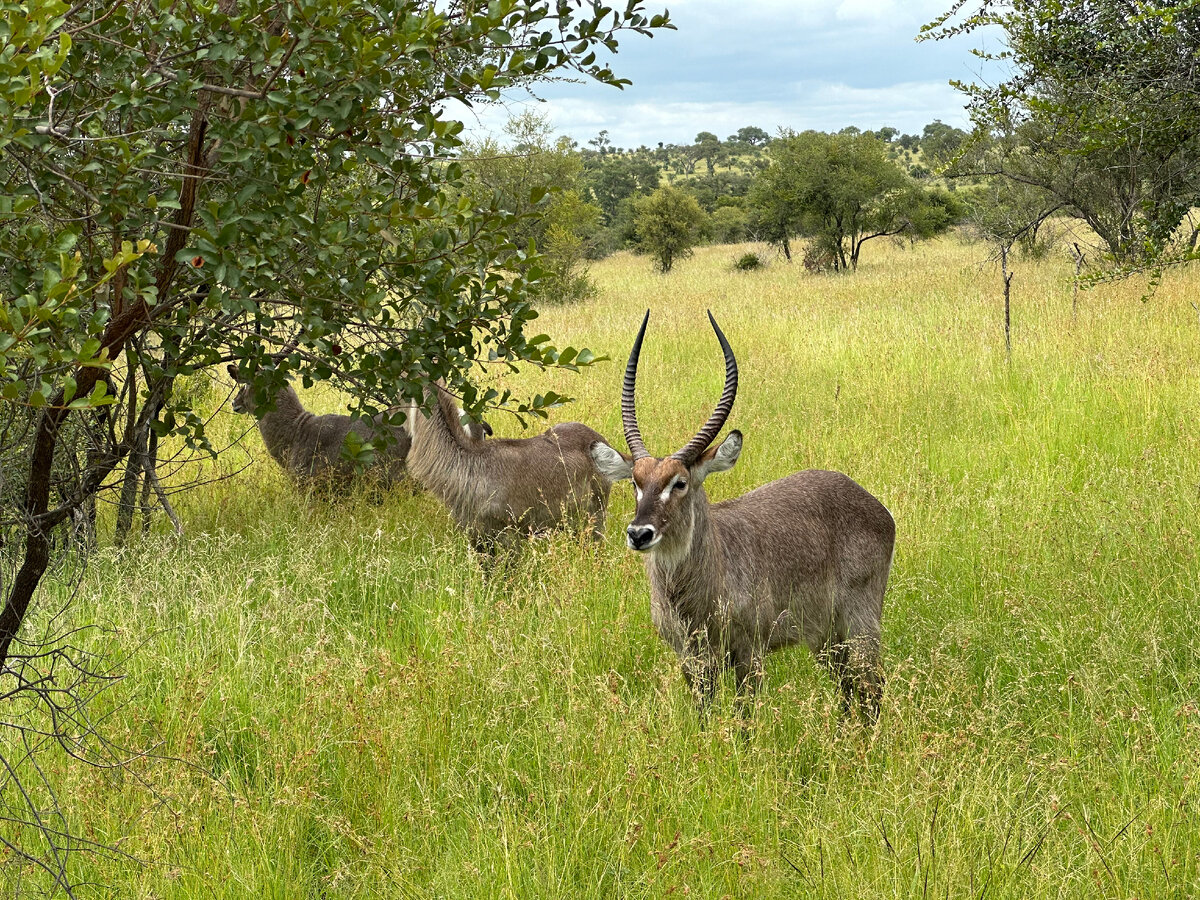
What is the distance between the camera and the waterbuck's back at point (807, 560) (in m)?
4.02

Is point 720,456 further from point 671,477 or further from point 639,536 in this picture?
point 639,536

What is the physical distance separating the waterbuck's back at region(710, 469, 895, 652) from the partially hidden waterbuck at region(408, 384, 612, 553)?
1.61 metres

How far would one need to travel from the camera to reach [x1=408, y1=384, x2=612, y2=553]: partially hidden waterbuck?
5.85m

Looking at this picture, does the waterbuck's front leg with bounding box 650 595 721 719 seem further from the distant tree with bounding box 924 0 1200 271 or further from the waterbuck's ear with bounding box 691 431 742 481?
the distant tree with bounding box 924 0 1200 271

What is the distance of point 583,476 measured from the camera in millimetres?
6250

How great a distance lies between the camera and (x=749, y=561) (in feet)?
13.4

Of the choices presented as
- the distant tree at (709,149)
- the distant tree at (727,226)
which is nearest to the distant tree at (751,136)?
the distant tree at (709,149)

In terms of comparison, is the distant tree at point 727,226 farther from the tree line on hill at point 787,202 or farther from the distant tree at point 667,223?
the distant tree at point 667,223

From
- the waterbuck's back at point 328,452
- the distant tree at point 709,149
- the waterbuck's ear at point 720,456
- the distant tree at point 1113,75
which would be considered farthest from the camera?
the distant tree at point 709,149

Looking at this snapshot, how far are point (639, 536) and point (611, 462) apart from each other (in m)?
0.74

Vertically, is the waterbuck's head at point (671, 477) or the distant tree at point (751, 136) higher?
the distant tree at point (751, 136)

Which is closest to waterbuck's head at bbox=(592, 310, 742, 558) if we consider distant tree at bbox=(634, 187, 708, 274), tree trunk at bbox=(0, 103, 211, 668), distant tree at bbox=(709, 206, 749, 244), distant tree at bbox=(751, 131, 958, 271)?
tree trunk at bbox=(0, 103, 211, 668)

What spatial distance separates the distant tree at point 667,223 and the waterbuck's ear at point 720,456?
89.4ft

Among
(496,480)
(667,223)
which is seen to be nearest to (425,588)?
(496,480)
